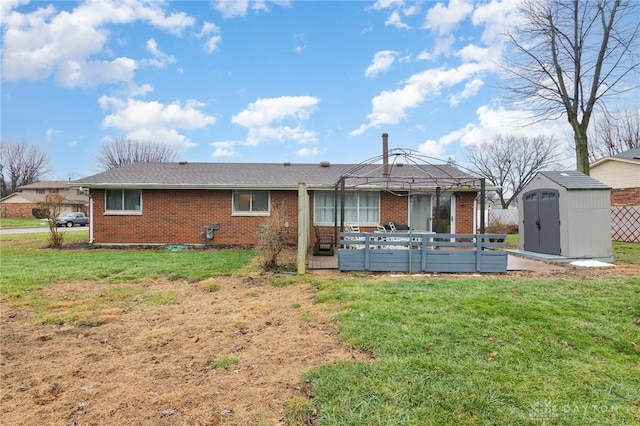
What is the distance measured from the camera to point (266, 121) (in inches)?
880

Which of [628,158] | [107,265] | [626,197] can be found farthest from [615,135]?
[107,265]

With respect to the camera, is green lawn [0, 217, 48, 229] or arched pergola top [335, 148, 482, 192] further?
green lawn [0, 217, 48, 229]

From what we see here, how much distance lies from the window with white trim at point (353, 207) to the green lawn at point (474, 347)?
5.98 metres

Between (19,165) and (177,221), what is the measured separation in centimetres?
6184

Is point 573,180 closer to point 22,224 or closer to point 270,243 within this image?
point 270,243

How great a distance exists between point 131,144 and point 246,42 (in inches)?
1415

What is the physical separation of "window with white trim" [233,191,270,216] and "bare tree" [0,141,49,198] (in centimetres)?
6111

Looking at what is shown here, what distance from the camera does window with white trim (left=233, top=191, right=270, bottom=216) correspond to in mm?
13180

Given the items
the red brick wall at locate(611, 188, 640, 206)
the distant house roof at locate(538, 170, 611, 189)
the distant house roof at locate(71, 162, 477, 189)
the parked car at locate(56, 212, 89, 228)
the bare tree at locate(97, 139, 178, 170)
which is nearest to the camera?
the distant house roof at locate(538, 170, 611, 189)

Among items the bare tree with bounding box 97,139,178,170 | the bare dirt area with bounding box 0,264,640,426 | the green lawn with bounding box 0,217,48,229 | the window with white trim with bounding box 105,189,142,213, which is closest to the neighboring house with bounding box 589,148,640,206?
the bare dirt area with bounding box 0,264,640,426

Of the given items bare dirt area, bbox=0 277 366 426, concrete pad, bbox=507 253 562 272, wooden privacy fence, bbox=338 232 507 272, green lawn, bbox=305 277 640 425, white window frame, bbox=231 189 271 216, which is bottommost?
bare dirt area, bbox=0 277 366 426

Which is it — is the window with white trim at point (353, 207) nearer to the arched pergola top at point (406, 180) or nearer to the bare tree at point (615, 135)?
the arched pergola top at point (406, 180)

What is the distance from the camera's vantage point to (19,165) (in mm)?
55438

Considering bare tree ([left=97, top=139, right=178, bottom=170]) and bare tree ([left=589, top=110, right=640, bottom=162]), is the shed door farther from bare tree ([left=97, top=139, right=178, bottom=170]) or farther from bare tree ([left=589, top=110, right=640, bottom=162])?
bare tree ([left=97, top=139, right=178, bottom=170])
